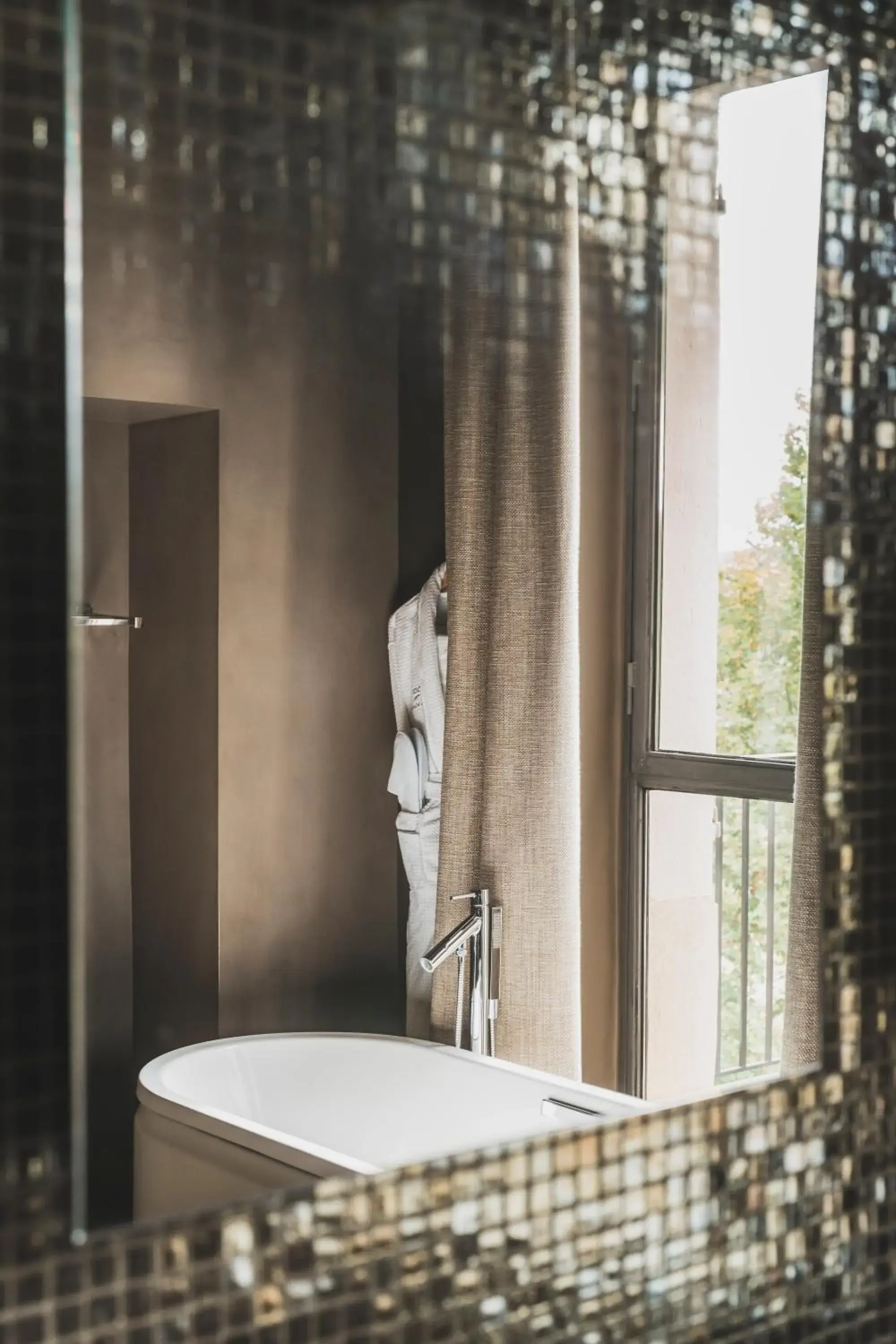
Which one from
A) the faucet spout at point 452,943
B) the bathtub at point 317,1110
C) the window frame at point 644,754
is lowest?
the bathtub at point 317,1110

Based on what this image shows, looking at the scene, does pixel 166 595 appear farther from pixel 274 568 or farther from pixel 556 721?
pixel 556 721

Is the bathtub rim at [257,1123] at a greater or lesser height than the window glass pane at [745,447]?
lesser

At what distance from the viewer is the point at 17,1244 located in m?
0.41

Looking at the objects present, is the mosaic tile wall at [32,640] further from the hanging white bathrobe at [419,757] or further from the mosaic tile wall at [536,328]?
the hanging white bathrobe at [419,757]

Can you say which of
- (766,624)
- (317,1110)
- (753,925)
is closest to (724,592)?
(766,624)

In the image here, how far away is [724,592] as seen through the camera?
0.65m

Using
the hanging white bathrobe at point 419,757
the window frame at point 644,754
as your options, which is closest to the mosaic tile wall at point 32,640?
the hanging white bathrobe at point 419,757

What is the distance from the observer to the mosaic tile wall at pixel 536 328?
43 centimetres

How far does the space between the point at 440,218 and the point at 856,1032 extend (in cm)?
43

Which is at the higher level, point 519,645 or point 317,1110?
point 519,645

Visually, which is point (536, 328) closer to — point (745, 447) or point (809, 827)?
point (745, 447)

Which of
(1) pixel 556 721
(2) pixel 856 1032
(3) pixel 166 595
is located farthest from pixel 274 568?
(2) pixel 856 1032

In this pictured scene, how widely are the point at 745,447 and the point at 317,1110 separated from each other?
1.17 ft

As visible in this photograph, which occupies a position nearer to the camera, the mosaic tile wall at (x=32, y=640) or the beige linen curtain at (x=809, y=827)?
the mosaic tile wall at (x=32, y=640)
